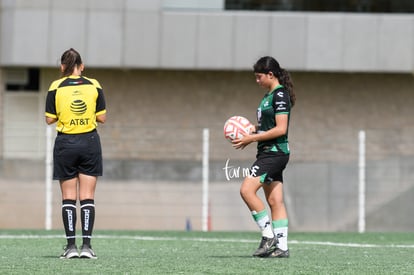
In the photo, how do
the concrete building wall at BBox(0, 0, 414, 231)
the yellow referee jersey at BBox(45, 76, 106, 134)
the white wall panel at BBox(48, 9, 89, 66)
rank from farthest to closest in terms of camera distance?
1. the white wall panel at BBox(48, 9, 89, 66)
2. the concrete building wall at BBox(0, 0, 414, 231)
3. the yellow referee jersey at BBox(45, 76, 106, 134)

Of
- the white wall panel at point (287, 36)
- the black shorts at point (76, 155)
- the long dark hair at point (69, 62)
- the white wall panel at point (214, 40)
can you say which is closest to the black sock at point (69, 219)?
the black shorts at point (76, 155)

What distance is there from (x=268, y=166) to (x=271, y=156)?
0.10 meters

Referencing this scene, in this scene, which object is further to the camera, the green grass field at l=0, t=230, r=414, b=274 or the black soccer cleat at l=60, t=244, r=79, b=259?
the black soccer cleat at l=60, t=244, r=79, b=259

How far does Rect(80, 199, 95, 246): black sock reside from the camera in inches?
411

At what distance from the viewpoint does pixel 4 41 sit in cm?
2588

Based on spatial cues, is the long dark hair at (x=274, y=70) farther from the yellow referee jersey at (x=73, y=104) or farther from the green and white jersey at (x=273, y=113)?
the yellow referee jersey at (x=73, y=104)

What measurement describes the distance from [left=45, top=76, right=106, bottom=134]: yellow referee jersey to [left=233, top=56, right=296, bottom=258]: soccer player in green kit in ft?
4.55

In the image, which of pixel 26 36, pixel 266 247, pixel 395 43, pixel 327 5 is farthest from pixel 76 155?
pixel 327 5

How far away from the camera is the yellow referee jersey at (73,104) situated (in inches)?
410

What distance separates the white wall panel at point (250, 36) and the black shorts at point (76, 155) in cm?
1551

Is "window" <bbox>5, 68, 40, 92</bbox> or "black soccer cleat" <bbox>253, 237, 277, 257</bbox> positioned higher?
"window" <bbox>5, 68, 40, 92</bbox>

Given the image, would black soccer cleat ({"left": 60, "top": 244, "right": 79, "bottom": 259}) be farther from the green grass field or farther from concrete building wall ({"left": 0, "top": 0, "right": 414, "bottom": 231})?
concrete building wall ({"left": 0, "top": 0, "right": 414, "bottom": 231})

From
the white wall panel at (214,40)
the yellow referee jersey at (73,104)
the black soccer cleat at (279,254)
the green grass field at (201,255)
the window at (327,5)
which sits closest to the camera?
the green grass field at (201,255)

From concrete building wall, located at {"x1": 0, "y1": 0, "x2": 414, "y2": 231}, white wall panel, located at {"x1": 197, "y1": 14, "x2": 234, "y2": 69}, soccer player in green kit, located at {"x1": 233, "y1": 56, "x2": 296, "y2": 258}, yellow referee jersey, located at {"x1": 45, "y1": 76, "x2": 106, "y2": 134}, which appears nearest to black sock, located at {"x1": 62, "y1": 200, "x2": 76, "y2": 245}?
yellow referee jersey, located at {"x1": 45, "y1": 76, "x2": 106, "y2": 134}
